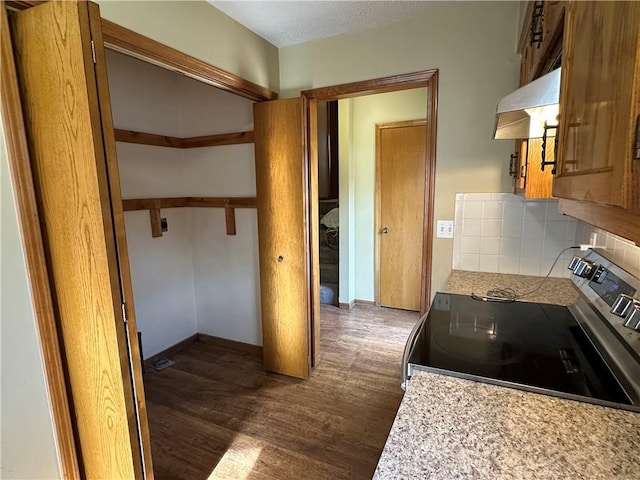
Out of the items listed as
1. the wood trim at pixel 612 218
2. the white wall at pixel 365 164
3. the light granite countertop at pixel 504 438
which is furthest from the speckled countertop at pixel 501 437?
the white wall at pixel 365 164

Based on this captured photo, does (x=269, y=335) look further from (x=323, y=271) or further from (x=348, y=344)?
(x=323, y=271)

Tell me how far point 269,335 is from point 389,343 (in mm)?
Answer: 1189

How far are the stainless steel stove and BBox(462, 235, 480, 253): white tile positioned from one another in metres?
0.58

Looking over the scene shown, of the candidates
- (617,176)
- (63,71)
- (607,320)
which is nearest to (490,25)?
(607,320)

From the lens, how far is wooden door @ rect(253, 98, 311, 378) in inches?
90.5

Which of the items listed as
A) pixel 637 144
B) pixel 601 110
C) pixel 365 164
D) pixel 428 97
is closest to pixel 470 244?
pixel 428 97

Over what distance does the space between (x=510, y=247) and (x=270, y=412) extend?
72.1 inches

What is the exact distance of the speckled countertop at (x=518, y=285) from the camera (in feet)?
5.32

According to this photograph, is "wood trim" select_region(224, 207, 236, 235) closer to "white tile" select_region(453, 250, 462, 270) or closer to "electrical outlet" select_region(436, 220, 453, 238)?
"electrical outlet" select_region(436, 220, 453, 238)

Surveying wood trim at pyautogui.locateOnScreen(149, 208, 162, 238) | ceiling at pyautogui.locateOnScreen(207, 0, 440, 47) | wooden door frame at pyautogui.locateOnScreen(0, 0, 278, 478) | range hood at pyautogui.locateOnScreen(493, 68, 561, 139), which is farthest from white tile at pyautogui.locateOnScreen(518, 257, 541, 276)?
wood trim at pyautogui.locateOnScreen(149, 208, 162, 238)

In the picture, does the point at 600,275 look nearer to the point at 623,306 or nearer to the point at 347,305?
the point at 623,306

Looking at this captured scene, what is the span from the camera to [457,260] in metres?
2.13

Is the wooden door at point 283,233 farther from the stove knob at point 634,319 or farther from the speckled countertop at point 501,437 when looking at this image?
the stove knob at point 634,319

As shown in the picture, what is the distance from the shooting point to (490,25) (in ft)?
6.23
